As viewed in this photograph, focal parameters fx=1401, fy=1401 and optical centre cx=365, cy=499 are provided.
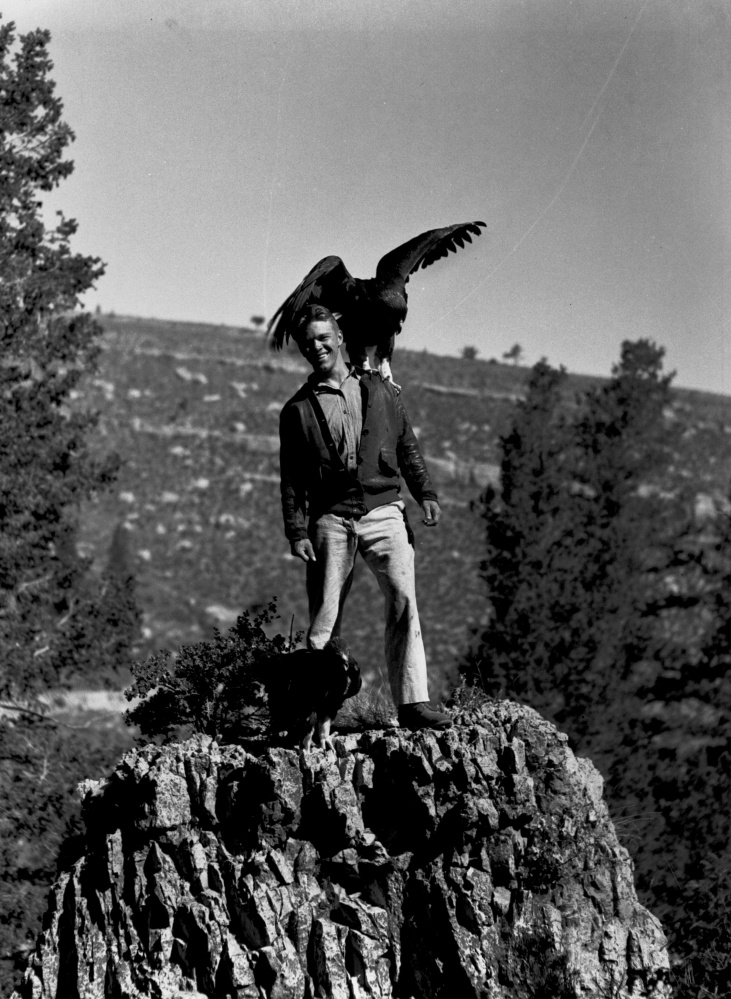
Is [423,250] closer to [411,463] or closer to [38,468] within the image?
[411,463]

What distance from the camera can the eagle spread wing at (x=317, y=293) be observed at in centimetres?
930

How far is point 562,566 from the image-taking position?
3297 centimetres

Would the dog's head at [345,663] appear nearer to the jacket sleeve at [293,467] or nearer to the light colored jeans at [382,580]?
the light colored jeans at [382,580]

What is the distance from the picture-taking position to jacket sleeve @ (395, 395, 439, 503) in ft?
31.2

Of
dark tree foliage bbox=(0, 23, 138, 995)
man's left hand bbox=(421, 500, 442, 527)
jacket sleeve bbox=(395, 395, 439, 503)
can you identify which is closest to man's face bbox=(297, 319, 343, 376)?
jacket sleeve bbox=(395, 395, 439, 503)

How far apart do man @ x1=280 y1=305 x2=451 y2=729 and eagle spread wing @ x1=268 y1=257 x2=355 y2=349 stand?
4.1 inches

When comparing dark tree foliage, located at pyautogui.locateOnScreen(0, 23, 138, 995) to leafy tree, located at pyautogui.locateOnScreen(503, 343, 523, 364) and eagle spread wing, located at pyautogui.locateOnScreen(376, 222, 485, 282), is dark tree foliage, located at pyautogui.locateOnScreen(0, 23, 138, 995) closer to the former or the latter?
eagle spread wing, located at pyautogui.locateOnScreen(376, 222, 485, 282)

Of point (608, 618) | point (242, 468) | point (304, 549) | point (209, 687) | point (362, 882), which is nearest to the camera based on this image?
point (362, 882)

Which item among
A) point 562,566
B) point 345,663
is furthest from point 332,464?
point 562,566

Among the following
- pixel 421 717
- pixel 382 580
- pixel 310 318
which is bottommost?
pixel 421 717

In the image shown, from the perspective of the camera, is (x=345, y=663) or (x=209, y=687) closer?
(x=345, y=663)

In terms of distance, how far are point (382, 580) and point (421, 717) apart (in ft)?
3.10

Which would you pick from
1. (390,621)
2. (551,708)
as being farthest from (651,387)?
(390,621)

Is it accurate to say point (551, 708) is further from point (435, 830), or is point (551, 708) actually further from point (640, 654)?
point (435, 830)
